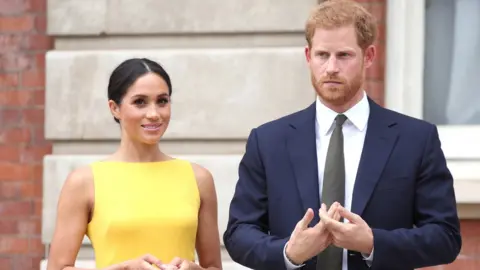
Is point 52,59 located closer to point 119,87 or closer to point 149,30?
point 149,30

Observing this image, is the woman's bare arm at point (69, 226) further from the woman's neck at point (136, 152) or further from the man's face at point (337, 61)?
the man's face at point (337, 61)

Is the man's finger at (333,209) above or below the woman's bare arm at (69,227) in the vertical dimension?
above

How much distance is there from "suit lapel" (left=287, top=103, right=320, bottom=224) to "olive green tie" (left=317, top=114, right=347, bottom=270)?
4 cm

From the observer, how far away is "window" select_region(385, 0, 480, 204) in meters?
4.93

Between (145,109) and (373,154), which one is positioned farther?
(145,109)

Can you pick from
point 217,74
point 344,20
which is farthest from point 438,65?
point 344,20

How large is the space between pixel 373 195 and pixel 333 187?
126 mm

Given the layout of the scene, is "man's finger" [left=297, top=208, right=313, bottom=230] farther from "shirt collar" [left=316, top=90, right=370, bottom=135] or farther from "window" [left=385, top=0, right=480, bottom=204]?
"window" [left=385, top=0, right=480, bottom=204]

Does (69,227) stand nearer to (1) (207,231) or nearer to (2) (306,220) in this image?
(1) (207,231)

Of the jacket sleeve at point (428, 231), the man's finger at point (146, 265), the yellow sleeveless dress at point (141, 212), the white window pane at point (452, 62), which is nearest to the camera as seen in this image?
the jacket sleeve at point (428, 231)

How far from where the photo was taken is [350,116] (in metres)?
3.14

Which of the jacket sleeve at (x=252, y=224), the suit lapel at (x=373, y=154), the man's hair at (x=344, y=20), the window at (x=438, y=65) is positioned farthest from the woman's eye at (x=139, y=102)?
the window at (x=438, y=65)

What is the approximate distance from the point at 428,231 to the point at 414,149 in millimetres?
274

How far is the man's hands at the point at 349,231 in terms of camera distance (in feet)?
9.24
